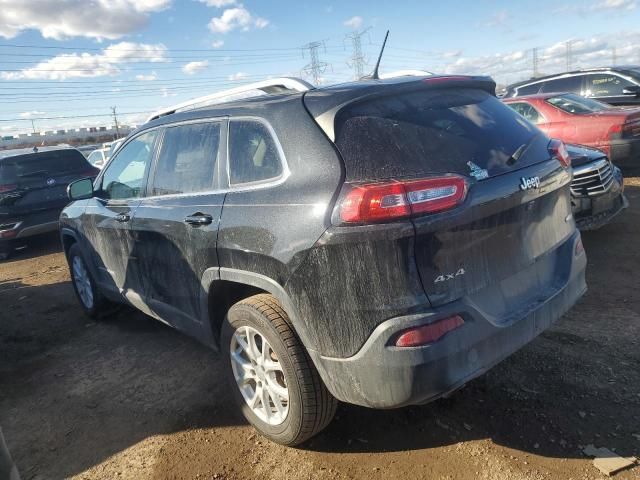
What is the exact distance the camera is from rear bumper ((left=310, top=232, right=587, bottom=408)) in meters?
2.18

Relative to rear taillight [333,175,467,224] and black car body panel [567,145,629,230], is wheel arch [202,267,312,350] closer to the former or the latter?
rear taillight [333,175,467,224]

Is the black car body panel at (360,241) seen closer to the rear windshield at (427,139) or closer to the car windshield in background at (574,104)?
the rear windshield at (427,139)

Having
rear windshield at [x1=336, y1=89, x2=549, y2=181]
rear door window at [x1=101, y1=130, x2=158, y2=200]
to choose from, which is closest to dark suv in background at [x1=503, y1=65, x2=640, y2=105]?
rear windshield at [x1=336, y1=89, x2=549, y2=181]

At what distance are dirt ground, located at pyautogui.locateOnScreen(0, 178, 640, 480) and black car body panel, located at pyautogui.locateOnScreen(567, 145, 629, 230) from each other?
84 cm

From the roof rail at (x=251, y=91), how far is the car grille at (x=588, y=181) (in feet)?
11.0

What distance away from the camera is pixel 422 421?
2920 millimetres

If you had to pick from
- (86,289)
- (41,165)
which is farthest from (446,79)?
(41,165)

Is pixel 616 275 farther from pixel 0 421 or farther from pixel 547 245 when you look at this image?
pixel 0 421

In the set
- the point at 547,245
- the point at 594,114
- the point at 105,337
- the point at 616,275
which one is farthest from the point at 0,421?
the point at 594,114

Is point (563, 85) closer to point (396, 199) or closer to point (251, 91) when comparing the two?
point (251, 91)

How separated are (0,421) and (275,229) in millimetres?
2528

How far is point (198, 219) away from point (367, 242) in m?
1.26

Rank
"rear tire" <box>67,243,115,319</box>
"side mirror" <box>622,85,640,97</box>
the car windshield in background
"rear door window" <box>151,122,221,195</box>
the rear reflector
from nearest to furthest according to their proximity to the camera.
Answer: the rear reflector
"rear door window" <box>151,122,221,195</box>
"rear tire" <box>67,243,115,319</box>
the car windshield in background
"side mirror" <box>622,85,640,97</box>

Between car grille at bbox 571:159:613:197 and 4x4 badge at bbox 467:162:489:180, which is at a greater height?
4x4 badge at bbox 467:162:489:180
